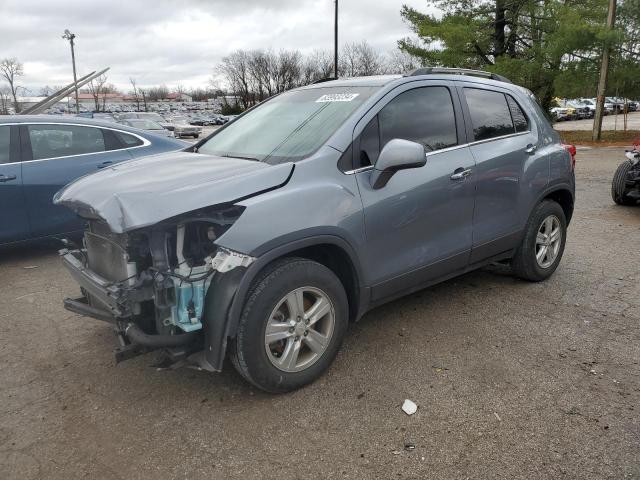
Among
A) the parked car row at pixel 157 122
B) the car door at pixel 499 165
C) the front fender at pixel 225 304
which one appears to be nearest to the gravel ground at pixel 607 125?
the parked car row at pixel 157 122

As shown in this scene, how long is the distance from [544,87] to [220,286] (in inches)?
910

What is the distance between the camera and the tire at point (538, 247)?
4500 millimetres

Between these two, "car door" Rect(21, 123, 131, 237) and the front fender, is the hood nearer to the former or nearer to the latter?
the front fender

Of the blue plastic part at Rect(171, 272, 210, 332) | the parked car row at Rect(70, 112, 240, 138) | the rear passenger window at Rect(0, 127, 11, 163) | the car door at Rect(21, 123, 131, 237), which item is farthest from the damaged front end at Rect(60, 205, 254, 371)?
the parked car row at Rect(70, 112, 240, 138)

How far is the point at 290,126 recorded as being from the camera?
360 cm

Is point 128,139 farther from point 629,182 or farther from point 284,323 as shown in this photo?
point 629,182

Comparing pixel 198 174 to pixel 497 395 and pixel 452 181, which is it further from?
pixel 497 395

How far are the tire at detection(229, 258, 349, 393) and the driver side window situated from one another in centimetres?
80

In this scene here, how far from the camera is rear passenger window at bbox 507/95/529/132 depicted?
4422 millimetres

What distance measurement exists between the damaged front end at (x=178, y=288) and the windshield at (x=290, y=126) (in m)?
0.72

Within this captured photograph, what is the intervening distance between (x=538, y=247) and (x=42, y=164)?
511 centimetres

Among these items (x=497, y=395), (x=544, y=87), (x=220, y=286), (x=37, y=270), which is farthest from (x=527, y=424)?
(x=544, y=87)

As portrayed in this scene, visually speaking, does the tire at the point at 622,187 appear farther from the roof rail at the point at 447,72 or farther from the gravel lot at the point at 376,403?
the roof rail at the point at 447,72

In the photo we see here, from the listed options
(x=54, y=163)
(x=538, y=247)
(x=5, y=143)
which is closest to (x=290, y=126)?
(x=538, y=247)
